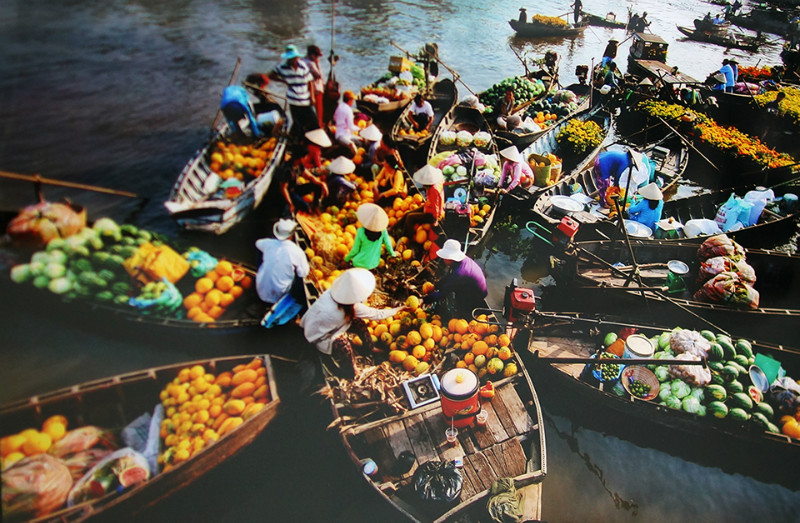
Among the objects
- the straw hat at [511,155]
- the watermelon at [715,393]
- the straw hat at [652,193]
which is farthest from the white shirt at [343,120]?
the watermelon at [715,393]

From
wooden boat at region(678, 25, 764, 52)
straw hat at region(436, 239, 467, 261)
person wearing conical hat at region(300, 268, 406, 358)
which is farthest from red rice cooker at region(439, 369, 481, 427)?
wooden boat at region(678, 25, 764, 52)

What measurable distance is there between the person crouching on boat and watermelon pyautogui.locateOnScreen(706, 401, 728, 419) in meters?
4.70

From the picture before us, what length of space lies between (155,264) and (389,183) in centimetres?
497

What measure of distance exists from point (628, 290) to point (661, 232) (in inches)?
109

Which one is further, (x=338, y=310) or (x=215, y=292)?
(x=215, y=292)

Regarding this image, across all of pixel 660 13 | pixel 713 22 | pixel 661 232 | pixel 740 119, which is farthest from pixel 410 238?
pixel 713 22

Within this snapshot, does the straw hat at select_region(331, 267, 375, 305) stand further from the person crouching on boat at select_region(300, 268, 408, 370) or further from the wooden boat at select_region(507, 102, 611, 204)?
the wooden boat at select_region(507, 102, 611, 204)

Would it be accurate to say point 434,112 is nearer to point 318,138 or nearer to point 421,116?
point 421,116

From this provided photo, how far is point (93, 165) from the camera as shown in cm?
604

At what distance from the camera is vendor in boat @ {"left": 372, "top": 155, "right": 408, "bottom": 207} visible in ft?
26.2

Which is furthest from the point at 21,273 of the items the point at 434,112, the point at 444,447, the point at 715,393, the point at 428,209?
the point at 434,112

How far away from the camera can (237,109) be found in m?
7.54

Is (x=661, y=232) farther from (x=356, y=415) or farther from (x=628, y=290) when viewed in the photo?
(x=356, y=415)

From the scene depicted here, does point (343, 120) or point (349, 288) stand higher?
point (343, 120)
